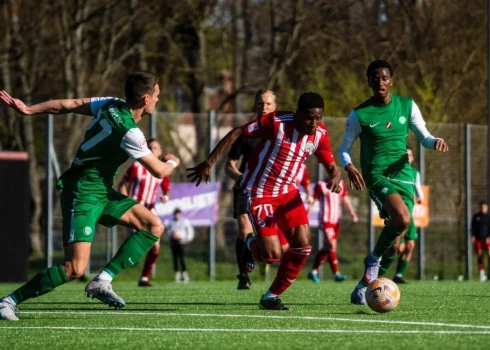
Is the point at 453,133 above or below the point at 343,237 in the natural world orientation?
above

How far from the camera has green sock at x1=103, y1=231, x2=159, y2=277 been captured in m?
9.87

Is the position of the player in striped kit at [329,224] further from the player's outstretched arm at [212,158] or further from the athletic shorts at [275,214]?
the player's outstretched arm at [212,158]

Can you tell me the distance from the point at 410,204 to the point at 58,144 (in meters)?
10.3

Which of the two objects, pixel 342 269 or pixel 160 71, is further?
pixel 160 71

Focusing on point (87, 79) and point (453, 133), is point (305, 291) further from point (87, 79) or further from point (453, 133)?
point (87, 79)

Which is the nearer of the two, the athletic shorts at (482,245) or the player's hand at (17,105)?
the player's hand at (17,105)

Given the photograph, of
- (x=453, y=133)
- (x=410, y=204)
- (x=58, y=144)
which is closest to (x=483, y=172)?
(x=453, y=133)

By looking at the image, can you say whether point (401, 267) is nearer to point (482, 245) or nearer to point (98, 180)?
point (482, 245)

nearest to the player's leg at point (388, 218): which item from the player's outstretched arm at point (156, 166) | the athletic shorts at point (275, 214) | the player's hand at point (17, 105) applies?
the athletic shorts at point (275, 214)

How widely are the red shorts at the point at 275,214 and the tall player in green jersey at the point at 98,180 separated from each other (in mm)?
1277

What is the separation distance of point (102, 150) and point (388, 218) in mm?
3165

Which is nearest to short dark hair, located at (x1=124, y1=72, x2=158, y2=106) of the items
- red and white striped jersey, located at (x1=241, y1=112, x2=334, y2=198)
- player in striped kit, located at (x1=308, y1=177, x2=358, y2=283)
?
red and white striped jersey, located at (x1=241, y1=112, x2=334, y2=198)

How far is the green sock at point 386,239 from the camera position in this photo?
1127cm

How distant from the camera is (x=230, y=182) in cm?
2197
